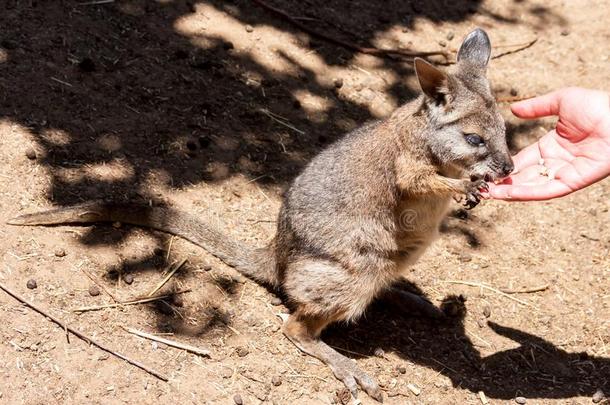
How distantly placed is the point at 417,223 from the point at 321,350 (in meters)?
0.96

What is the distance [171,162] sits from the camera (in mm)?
5648

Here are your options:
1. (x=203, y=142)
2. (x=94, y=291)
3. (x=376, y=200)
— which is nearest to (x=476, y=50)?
(x=376, y=200)

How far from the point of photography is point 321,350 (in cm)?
472

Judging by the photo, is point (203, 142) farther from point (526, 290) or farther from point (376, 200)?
point (526, 290)

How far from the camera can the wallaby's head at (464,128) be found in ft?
14.4

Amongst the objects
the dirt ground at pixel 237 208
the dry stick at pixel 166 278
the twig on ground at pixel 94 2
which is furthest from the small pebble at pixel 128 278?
the twig on ground at pixel 94 2

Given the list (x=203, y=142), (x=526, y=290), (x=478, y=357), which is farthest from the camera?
(x=203, y=142)

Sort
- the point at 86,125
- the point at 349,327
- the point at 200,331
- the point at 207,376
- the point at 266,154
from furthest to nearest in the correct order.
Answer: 1. the point at 266,154
2. the point at 86,125
3. the point at 349,327
4. the point at 200,331
5. the point at 207,376

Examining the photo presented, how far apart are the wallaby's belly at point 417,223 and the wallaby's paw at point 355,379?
706 mm

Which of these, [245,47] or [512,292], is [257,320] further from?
[245,47]

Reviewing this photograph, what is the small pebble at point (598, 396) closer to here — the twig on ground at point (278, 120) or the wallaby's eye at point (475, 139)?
the wallaby's eye at point (475, 139)

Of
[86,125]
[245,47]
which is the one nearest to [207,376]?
[86,125]

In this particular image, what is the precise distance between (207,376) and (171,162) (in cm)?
188

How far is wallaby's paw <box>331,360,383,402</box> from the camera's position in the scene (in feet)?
14.9
